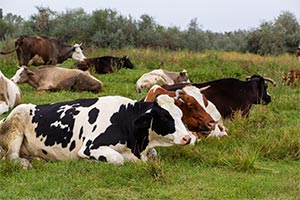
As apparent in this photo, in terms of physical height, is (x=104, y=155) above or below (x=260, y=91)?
below

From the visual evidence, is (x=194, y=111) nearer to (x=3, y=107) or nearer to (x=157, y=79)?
(x=3, y=107)

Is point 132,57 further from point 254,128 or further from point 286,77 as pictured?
point 254,128

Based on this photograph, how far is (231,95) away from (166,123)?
379 cm

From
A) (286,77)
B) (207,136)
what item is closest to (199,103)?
(207,136)

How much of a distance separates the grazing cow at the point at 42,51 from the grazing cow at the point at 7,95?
6.85 metres

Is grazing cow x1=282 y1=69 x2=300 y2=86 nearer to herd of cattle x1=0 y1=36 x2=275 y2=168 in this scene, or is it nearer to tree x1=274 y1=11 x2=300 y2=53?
herd of cattle x1=0 y1=36 x2=275 y2=168

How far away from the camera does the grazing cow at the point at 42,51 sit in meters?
18.1

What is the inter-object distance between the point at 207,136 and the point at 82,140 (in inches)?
81.8

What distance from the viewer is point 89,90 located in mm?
14055

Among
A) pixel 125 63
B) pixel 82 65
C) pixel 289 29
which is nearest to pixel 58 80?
pixel 82 65

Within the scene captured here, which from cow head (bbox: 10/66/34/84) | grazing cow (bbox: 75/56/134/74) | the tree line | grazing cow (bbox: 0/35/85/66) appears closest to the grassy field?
cow head (bbox: 10/66/34/84)

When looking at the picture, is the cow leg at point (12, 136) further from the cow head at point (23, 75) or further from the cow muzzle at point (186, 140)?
the cow head at point (23, 75)

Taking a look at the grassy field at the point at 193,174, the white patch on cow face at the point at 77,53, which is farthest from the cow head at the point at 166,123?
the white patch on cow face at the point at 77,53

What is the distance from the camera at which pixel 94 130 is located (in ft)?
21.7
